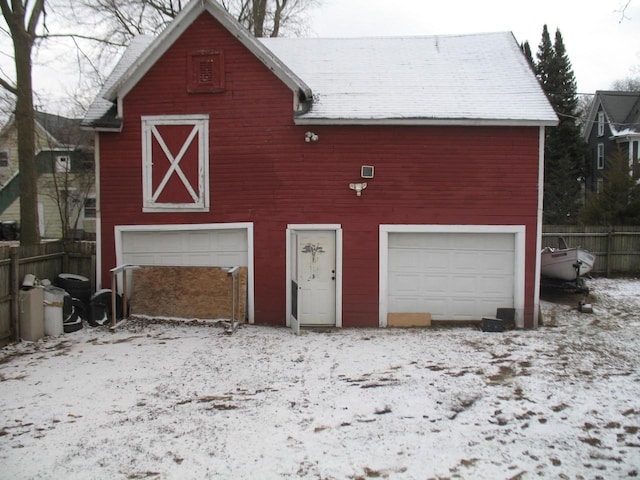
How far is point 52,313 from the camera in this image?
10180mm

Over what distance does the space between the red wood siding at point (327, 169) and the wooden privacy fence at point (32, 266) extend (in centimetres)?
241

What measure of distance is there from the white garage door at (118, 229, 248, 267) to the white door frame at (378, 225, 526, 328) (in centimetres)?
309

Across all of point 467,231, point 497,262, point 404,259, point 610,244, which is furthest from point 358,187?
point 610,244

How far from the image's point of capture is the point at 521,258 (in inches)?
446

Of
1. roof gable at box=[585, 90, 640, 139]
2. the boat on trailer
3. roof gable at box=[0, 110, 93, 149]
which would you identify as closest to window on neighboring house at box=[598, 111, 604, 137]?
roof gable at box=[585, 90, 640, 139]

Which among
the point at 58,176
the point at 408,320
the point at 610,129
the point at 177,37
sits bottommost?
the point at 408,320

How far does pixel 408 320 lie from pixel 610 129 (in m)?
29.3

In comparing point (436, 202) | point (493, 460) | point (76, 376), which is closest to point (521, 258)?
point (436, 202)

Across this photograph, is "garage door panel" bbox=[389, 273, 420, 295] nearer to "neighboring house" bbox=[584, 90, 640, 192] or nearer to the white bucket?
the white bucket

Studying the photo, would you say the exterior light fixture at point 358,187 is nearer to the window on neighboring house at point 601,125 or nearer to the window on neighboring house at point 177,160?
the window on neighboring house at point 177,160

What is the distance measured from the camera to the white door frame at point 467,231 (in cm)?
1130

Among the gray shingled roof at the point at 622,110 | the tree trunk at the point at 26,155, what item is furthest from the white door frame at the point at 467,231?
the gray shingled roof at the point at 622,110

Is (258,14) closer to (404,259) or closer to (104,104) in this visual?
(104,104)

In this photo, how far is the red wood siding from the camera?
11297 millimetres
